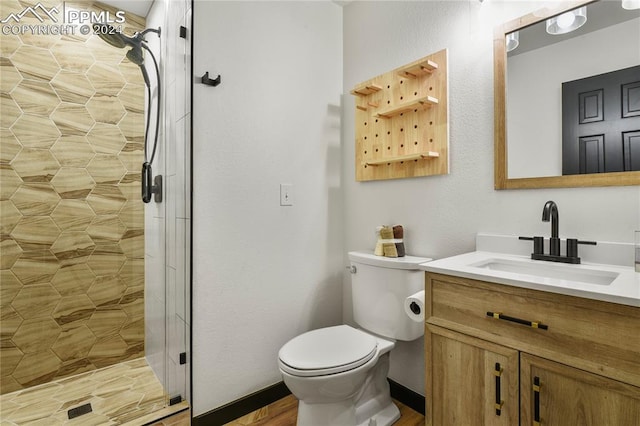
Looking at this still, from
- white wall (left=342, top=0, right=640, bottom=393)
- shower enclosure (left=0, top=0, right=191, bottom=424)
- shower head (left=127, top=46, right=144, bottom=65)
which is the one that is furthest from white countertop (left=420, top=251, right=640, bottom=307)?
shower head (left=127, top=46, right=144, bottom=65)

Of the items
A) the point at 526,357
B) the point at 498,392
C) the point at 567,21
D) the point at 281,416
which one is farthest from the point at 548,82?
the point at 281,416

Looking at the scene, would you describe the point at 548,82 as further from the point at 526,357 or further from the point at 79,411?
the point at 79,411

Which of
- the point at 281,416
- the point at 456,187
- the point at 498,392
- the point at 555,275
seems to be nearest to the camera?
the point at 498,392

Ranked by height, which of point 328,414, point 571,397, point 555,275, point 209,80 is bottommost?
point 328,414

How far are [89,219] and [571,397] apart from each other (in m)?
2.36

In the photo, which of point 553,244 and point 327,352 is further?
point 327,352

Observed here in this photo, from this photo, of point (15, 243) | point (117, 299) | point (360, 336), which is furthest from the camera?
point (117, 299)

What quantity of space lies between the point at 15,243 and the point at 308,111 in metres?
1.74

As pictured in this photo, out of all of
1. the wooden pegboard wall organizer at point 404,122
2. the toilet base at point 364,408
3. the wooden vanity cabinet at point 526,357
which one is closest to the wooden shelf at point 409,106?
the wooden pegboard wall organizer at point 404,122

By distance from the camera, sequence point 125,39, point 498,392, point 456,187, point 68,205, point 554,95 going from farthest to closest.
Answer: point 68,205
point 125,39
point 456,187
point 554,95
point 498,392

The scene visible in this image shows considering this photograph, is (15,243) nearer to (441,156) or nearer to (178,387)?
(178,387)

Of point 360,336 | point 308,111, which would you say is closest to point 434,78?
point 308,111

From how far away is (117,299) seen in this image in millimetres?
2090

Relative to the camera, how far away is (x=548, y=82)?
1290mm
